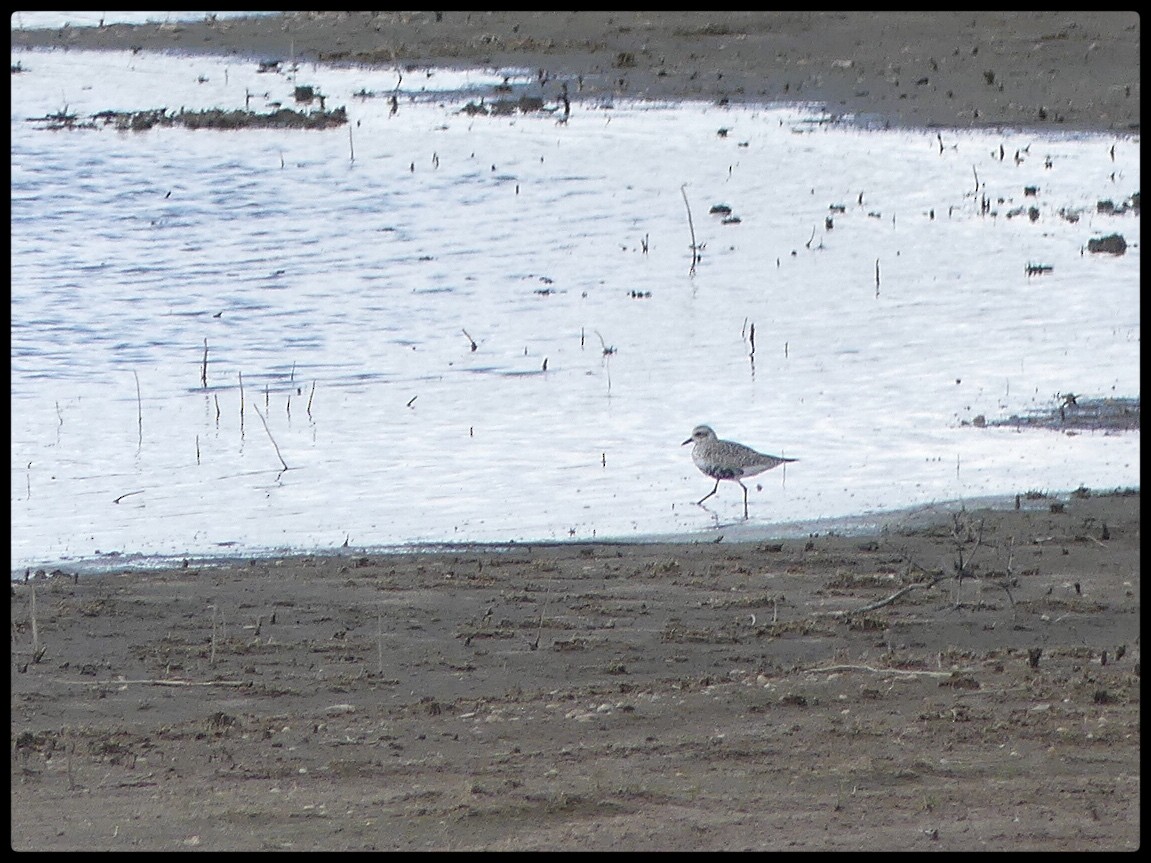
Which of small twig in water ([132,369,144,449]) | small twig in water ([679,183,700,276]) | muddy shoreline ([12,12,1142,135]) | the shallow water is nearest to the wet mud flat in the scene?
the shallow water

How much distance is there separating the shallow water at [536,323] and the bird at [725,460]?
0.41 ft

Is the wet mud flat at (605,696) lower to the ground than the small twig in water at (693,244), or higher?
lower

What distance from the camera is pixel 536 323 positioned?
45.3ft

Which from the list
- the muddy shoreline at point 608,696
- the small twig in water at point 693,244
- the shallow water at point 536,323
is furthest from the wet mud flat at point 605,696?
the small twig in water at point 693,244

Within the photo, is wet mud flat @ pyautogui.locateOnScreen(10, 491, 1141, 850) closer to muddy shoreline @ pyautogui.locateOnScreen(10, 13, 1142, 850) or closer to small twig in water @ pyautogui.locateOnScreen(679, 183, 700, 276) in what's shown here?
muddy shoreline @ pyautogui.locateOnScreen(10, 13, 1142, 850)

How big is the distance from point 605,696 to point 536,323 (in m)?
7.55

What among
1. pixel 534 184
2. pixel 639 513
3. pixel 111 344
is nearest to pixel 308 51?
pixel 534 184

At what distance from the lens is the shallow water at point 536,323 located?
938 centimetres

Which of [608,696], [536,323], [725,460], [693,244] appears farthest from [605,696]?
[693,244]

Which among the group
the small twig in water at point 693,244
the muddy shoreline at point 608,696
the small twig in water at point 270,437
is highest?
the small twig in water at point 693,244

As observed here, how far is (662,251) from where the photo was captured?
16.5m

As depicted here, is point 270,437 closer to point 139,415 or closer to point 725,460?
point 139,415

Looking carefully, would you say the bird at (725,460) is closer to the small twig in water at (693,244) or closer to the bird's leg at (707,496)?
the bird's leg at (707,496)

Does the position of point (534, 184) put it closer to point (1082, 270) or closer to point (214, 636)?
point (1082, 270)
